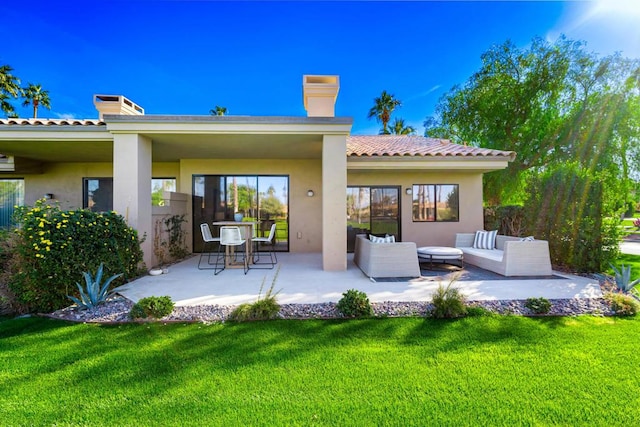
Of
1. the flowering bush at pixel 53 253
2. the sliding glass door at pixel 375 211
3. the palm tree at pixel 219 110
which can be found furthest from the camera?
the palm tree at pixel 219 110

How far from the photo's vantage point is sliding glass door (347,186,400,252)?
10.5 m

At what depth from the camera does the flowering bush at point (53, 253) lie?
4660 mm

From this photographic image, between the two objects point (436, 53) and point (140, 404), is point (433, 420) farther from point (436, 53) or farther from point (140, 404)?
point (436, 53)

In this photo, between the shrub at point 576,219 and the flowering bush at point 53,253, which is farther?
the shrub at point 576,219

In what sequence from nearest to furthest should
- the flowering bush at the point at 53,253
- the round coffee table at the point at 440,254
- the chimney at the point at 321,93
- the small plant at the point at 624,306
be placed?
the small plant at the point at 624,306 < the flowering bush at the point at 53,253 < the round coffee table at the point at 440,254 < the chimney at the point at 321,93

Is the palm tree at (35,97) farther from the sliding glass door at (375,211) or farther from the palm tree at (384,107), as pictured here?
the sliding glass door at (375,211)

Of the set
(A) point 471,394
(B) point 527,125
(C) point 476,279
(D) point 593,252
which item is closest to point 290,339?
(A) point 471,394

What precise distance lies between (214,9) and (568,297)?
12.9 m

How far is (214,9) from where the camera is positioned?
10.5m

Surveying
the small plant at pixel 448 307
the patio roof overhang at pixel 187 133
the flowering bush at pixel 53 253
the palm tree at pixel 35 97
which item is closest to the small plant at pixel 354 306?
the small plant at pixel 448 307

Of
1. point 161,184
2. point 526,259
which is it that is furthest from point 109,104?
point 526,259

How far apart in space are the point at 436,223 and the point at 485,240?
2.19 meters

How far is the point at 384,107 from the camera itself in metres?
25.3

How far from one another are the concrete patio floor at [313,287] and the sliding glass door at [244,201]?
3.57 metres
